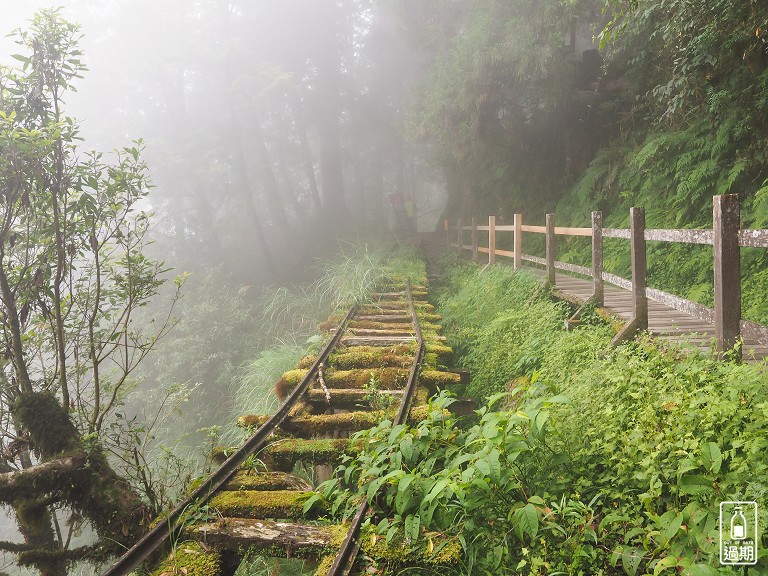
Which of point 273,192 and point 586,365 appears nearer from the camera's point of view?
point 586,365

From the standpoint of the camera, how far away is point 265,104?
23.4 meters

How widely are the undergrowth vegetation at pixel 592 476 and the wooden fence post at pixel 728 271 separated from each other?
25 centimetres

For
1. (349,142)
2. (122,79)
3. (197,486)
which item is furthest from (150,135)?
(197,486)

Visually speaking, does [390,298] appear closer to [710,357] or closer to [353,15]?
[710,357]

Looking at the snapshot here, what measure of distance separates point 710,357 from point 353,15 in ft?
92.2

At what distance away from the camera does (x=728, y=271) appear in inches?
131

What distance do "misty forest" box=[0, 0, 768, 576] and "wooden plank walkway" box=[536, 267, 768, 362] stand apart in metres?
0.11

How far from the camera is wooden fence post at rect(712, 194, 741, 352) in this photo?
130 inches

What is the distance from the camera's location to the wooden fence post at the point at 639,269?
14.6 feet

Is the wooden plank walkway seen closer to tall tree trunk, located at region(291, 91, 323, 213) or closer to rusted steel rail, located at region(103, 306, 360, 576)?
rusted steel rail, located at region(103, 306, 360, 576)

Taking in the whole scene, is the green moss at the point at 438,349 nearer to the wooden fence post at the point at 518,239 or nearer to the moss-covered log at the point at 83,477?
the moss-covered log at the point at 83,477

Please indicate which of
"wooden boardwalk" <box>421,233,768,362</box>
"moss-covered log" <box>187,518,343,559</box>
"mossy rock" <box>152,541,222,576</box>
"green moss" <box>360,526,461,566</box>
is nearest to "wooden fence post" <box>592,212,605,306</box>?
"wooden boardwalk" <box>421,233,768,362</box>

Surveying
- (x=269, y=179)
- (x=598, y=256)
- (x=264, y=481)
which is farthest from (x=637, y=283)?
(x=269, y=179)

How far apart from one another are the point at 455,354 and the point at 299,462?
3177mm
